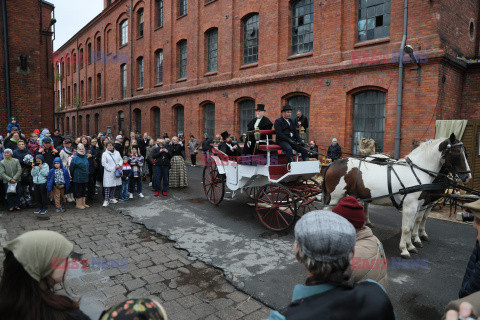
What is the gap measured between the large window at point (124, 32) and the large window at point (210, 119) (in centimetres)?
1247

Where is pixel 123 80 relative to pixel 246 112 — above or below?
above

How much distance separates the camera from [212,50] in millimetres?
17969

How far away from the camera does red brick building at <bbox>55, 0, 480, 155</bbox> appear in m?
10.2

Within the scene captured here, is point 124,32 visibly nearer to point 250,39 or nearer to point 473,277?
point 250,39

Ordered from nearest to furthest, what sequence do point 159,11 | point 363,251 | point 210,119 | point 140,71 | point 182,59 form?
point 363,251
point 210,119
point 182,59
point 159,11
point 140,71

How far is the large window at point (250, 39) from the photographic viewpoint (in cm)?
1529

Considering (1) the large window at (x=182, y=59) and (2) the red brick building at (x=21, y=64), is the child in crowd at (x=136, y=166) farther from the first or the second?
(1) the large window at (x=182, y=59)

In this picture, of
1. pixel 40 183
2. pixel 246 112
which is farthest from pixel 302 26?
pixel 40 183

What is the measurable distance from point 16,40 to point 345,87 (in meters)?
13.5

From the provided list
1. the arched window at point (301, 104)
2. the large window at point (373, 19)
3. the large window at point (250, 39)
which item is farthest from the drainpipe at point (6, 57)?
the large window at point (373, 19)

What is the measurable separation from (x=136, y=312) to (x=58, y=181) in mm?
8115

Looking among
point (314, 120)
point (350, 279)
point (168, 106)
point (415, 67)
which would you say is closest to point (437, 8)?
point (415, 67)

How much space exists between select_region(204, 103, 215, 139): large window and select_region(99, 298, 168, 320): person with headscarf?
16892 millimetres

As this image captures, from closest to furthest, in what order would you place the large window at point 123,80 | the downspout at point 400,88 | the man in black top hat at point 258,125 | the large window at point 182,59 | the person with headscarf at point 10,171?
the man in black top hat at point 258,125
the person with headscarf at point 10,171
the downspout at point 400,88
the large window at point 182,59
the large window at point 123,80
